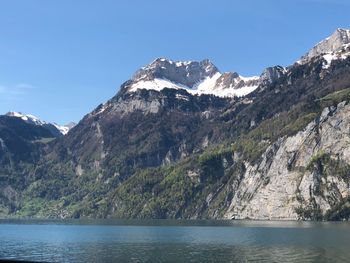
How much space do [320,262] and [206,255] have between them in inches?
1084

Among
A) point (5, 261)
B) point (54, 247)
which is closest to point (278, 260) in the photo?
point (54, 247)

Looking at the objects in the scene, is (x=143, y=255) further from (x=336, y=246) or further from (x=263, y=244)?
(x=336, y=246)

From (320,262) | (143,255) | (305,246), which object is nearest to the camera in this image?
(320,262)

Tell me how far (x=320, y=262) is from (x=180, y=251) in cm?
3950

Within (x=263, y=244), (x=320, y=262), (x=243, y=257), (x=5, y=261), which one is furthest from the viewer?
(x=263, y=244)

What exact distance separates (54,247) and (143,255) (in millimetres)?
37216

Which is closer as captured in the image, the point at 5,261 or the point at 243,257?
the point at 5,261

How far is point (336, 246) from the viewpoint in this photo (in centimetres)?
13562

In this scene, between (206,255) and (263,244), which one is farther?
(263,244)

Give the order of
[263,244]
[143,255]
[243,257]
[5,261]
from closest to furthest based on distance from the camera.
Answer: [5,261]
[243,257]
[143,255]
[263,244]

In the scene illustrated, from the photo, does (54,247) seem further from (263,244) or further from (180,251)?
(263,244)

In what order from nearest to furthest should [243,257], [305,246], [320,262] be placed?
[320,262]
[243,257]
[305,246]

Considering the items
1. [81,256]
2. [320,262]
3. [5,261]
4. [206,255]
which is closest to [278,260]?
[320,262]

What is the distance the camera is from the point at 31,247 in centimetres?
15312
